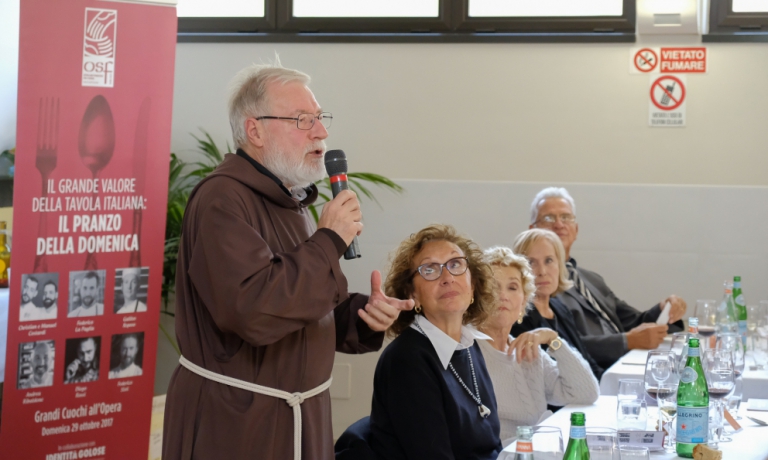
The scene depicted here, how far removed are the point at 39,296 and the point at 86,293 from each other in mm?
178

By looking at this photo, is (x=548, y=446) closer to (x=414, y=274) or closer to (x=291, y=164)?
(x=291, y=164)

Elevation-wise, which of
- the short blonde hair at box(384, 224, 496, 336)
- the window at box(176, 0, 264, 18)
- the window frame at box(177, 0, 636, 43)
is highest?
the window at box(176, 0, 264, 18)

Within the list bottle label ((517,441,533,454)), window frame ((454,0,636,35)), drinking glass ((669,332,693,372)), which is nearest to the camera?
bottle label ((517,441,533,454))

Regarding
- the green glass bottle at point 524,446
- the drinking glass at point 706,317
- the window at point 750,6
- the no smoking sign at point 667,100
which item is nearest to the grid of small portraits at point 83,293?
the green glass bottle at point 524,446

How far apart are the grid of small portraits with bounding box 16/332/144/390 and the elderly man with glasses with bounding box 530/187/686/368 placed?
202 centimetres

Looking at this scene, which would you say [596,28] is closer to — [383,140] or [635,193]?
[635,193]

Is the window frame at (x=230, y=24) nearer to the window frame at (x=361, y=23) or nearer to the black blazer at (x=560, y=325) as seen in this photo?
the window frame at (x=361, y=23)

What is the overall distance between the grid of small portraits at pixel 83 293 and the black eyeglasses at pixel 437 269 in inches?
54.0

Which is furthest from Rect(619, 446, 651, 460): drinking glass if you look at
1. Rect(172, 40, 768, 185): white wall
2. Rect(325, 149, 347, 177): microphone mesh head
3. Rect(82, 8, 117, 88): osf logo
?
Rect(172, 40, 768, 185): white wall

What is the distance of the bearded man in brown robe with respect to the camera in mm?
1724

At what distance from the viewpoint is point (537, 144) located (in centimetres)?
482

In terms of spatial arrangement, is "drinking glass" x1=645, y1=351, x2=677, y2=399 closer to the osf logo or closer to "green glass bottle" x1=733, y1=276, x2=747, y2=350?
"green glass bottle" x1=733, y1=276, x2=747, y2=350

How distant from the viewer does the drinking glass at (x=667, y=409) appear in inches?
81.8

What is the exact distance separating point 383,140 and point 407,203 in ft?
1.37
